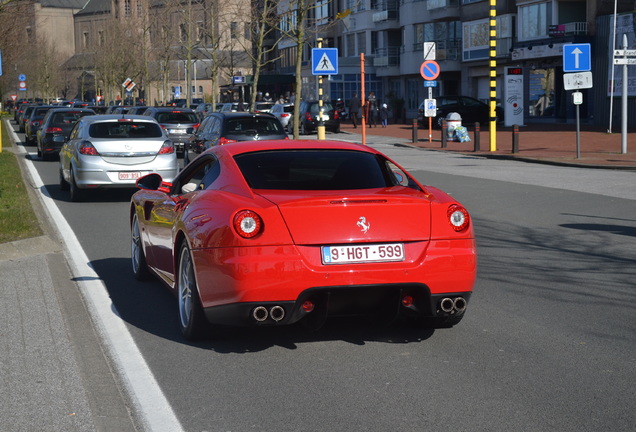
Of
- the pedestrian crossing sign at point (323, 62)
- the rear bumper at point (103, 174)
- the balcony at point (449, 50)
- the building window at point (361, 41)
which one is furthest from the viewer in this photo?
the building window at point (361, 41)

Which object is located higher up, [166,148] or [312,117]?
[166,148]

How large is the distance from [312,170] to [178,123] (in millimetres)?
25072

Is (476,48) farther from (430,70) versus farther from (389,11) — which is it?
(430,70)

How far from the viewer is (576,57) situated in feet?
88.4

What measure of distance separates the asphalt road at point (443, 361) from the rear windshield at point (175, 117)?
20894mm

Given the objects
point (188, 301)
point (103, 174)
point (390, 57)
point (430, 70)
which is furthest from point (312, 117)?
point (188, 301)

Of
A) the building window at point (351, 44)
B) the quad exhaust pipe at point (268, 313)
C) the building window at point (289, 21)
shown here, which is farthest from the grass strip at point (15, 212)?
the building window at point (351, 44)

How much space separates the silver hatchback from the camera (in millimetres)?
17578

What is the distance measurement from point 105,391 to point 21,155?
30.8 m

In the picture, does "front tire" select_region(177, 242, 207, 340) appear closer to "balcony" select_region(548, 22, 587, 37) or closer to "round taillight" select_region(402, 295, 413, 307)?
"round taillight" select_region(402, 295, 413, 307)

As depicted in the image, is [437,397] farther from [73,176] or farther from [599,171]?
[599,171]

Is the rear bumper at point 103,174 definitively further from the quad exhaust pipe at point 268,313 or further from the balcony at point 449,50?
the balcony at point 449,50

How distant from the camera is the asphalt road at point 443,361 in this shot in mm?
5156

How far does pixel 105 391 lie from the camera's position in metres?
5.63
